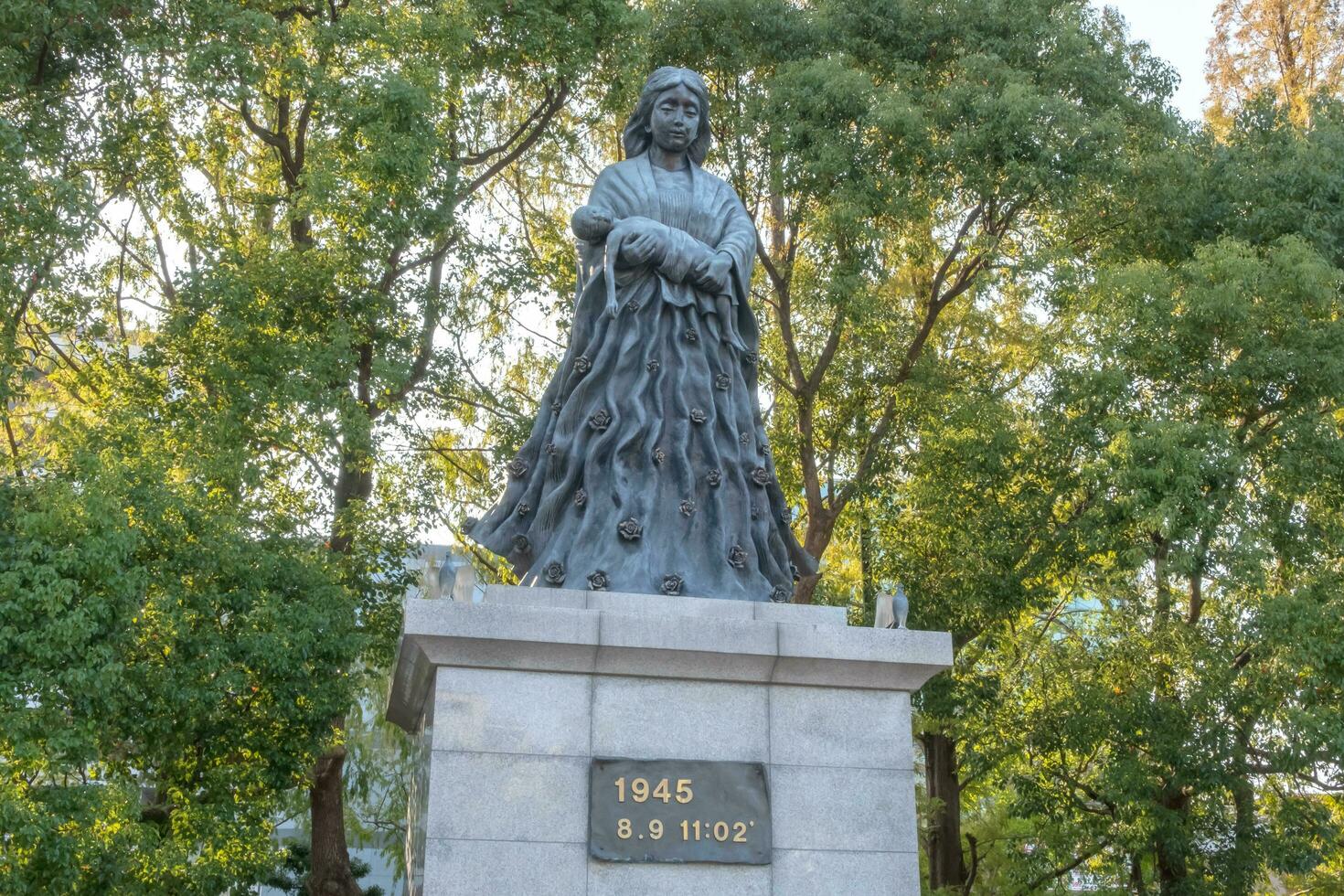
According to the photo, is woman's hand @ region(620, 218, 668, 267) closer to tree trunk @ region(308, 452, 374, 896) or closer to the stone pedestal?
the stone pedestal

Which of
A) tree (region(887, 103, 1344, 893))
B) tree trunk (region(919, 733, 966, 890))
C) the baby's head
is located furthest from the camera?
tree trunk (region(919, 733, 966, 890))

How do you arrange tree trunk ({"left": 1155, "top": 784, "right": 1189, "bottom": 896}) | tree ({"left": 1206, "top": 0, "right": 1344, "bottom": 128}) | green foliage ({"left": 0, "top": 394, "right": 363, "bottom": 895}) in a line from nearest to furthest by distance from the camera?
green foliage ({"left": 0, "top": 394, "right": 363, "bottom": 895}) → tree trunk ({"left": 1155, "top": 784, "right": 1189, "bottom": 896}) → tree ({"left": 1206, "top": 0, "right": 1344, "bottom": 128})

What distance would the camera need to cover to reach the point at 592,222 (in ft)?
29.0

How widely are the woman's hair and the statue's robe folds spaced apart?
65 cm

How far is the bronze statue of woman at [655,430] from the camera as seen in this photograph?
8.22m

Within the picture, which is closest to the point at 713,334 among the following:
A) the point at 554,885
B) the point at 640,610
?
the point at 640,610

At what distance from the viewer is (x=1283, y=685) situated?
1517 centimetres

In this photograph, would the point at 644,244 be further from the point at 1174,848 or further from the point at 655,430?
the point at 1174,848

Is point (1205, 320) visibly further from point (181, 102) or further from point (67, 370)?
point (67, 370)

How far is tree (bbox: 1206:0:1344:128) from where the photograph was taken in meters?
24.5

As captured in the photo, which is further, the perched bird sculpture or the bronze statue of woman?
the bronze statue of woman

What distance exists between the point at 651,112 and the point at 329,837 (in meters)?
10.7

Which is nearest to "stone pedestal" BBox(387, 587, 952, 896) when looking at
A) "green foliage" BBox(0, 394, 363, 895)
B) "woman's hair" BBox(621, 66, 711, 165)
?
"woman's hair" BBox(621, 66, 711, 165)

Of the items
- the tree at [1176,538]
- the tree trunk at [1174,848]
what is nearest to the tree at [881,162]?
the tree at [1176,538]
